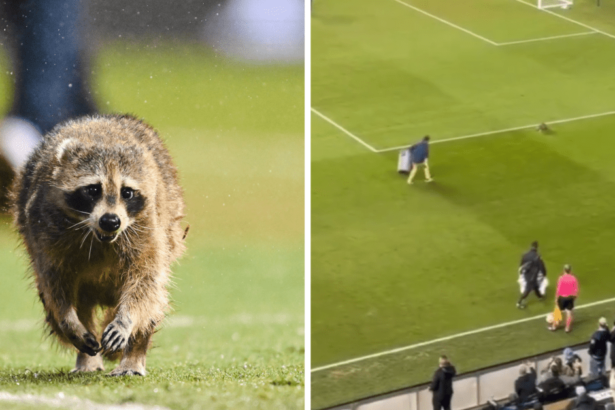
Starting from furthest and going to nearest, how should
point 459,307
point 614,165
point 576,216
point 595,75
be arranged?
point 595,75
point 614,165
point 576,216
point 459,307

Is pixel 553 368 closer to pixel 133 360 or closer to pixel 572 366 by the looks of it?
pixel 572 366

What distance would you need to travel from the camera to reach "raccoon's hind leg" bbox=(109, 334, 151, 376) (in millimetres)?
14984

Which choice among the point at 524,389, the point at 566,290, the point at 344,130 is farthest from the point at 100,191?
the point at 344,130

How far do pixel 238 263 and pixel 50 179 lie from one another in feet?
7.76

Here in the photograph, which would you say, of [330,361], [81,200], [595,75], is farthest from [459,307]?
[595,75]

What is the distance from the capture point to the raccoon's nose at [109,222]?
14.7 m

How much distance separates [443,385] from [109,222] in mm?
4934

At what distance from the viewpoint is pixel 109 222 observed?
14.7 meters

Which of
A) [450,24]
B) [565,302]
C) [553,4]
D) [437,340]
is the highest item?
[553,4]

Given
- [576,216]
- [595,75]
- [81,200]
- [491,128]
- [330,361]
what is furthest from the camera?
[595,75]

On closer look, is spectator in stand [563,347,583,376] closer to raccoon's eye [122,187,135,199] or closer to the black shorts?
the black shorts

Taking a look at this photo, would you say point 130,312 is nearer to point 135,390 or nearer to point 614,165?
point 135,390

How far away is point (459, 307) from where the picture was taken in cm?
2053

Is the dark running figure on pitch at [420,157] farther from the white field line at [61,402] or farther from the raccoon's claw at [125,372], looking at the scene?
the white field line at [61,402]
